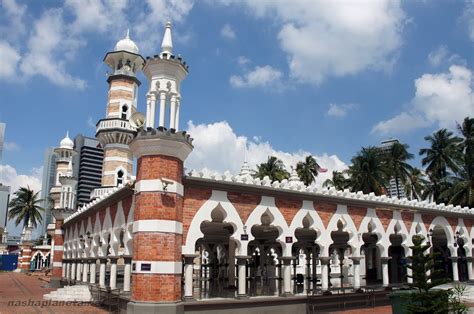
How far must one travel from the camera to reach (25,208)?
64.4 metres

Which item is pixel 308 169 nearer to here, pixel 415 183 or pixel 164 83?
pixel 415 183

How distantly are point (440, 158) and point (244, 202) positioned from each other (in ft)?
123

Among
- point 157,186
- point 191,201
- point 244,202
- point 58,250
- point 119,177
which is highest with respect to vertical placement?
point 119,177

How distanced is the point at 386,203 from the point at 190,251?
9969mm

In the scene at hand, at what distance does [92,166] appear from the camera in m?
122

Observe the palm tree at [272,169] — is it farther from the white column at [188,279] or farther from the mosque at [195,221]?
the white column at [188,279]

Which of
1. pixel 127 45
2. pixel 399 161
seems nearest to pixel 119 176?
pixel 127 45

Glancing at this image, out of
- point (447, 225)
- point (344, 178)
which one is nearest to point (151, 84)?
point (447, 225)

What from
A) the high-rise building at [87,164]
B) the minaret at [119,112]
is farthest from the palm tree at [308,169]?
the high-rise building at [87,164]

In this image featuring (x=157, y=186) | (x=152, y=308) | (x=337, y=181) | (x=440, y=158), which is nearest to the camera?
(x=152, y=308)

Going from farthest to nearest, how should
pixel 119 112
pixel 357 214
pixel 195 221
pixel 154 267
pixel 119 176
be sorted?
pixel 119 112
pixel 119 176
pixel 357 214
pixel 195 221
pixel 154 267

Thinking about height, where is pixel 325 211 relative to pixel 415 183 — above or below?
below

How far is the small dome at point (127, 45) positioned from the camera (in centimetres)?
3706

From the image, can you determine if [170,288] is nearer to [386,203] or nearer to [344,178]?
[386,203]
